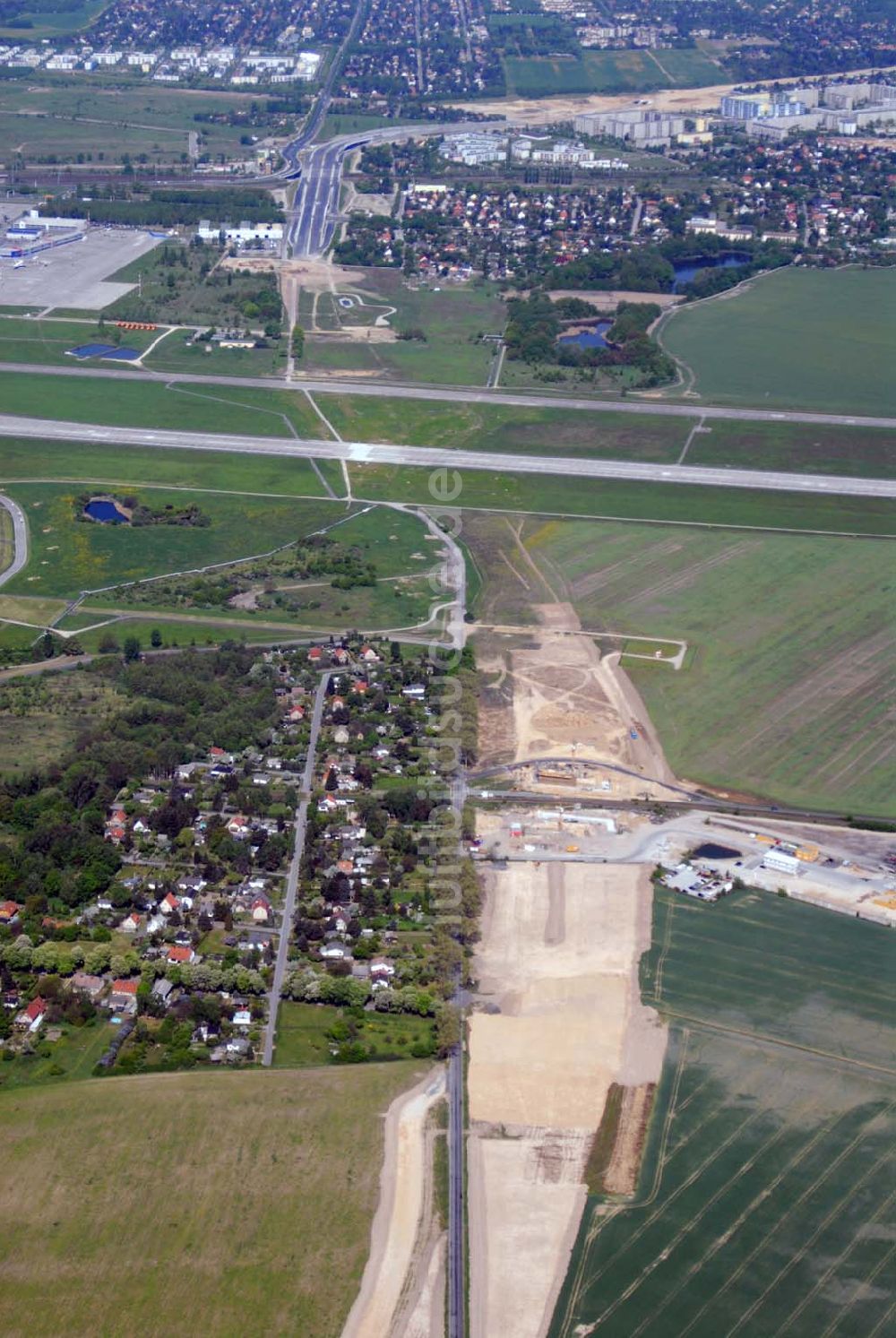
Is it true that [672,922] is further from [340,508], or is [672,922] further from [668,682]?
[340,508]

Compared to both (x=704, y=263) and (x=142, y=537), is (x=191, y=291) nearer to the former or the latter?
(x=704, y=263)

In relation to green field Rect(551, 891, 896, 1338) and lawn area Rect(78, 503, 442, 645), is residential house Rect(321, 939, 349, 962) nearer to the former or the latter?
green field Rect(551, 891, 896, 1338)

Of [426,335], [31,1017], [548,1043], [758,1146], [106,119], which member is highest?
[106,119]

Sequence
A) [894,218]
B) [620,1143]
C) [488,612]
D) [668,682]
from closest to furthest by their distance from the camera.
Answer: [620,1143]
[668,682]
[488,612]
[894,218]

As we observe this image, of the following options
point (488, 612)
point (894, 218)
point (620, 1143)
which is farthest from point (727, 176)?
point (620, 1143)

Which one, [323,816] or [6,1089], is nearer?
[6,1089]

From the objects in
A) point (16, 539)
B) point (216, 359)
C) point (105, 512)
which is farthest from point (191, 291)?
point (16, 539)

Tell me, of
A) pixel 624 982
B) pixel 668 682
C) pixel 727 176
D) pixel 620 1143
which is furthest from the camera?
pixel 727 176
